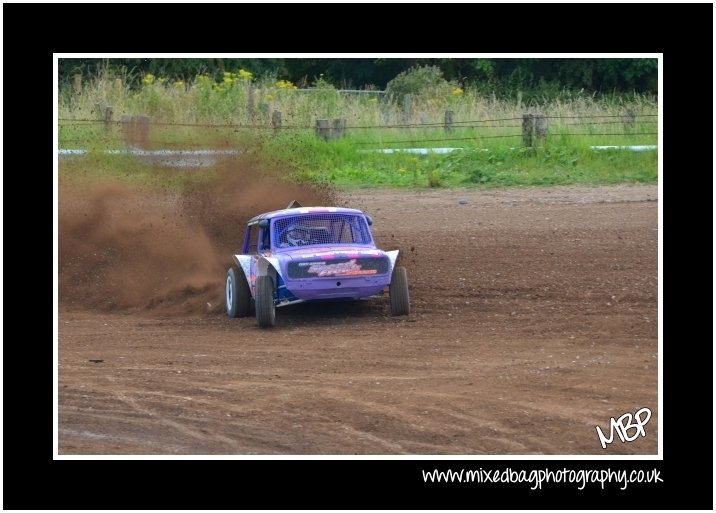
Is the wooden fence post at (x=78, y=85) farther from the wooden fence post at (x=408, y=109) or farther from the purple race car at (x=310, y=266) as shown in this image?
the purple race car at (x=310, y=266)

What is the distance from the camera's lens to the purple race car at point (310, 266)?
1315 cm

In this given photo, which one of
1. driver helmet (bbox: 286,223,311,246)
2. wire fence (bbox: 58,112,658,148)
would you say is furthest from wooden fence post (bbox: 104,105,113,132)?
driver helmet (bbox: 286,223,311,246)

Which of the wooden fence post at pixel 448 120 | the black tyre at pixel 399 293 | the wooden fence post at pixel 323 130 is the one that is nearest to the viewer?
the black tyre at pixel 399 293

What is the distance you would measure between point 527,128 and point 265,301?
45.2 ft

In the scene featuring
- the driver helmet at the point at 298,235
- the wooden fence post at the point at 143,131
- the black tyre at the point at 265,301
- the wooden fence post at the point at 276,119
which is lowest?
the black tyre at the point at 265,301

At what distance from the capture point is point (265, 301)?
43.9ft

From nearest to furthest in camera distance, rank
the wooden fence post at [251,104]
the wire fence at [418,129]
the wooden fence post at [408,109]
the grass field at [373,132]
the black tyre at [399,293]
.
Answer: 1. the black tyre at [399,293]
2. the grass field at [373,132]
3. the wire fence at [418,129]
4. the wooden fence post at [251,104]
5. the wooden fence post at [408,109]

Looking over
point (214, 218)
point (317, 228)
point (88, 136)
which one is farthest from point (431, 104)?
point (317, 228)

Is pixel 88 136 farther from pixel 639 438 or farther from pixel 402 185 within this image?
pixel 639 438

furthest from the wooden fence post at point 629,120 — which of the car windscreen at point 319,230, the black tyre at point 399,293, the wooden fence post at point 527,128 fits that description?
the black tyre at point 399,293

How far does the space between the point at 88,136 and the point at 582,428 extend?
18731 millimetres

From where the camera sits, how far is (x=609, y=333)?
1218 cm

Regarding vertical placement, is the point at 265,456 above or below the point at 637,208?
below

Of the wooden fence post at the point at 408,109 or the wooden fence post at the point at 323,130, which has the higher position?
the wooden fence post at the point at 408,109
